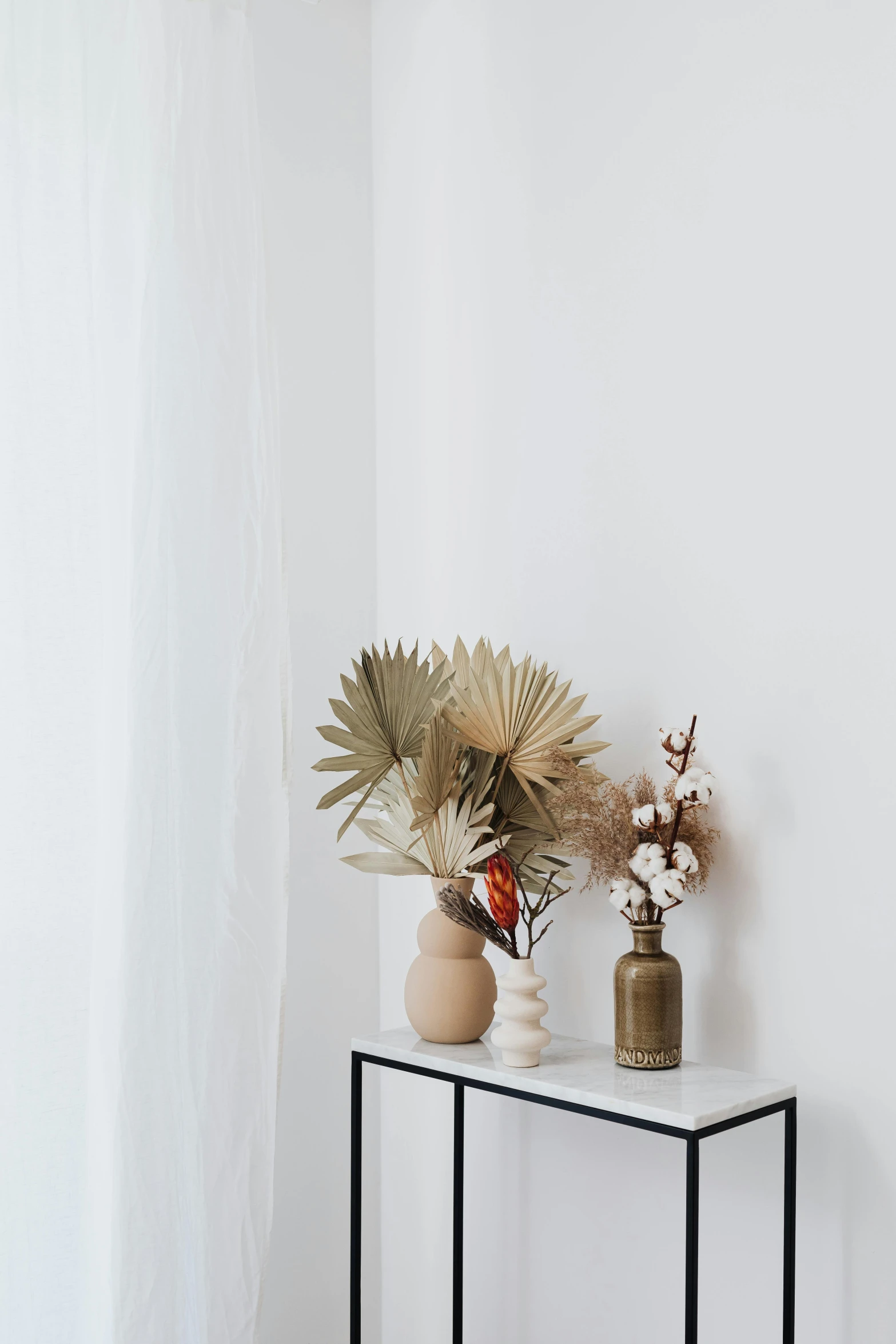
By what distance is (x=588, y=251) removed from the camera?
167cm

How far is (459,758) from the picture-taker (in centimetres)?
151

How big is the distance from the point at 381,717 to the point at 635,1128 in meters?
0.60

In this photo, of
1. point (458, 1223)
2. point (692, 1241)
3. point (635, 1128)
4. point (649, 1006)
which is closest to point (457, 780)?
point (649, 1006)

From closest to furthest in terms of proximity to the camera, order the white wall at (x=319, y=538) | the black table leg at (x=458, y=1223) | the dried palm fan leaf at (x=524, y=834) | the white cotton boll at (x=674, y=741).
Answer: the white cotton boll at (x=674, y=741), the dried palm fan leaf at (x=524, y=834), the black table leg at (x=458, y=1223), the white wall at (x=319, y=538)

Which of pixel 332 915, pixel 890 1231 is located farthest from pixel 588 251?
pixel 890 1231

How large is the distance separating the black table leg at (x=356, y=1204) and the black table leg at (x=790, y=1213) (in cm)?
57

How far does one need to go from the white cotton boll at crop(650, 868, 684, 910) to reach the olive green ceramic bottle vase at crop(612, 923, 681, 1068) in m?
0.06

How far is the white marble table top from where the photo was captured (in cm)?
125

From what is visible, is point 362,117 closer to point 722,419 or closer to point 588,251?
point 588,251

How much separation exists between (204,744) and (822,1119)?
35.6 inches

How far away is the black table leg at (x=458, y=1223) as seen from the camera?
5.59 feet

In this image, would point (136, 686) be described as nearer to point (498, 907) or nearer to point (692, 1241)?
point (498, 907)

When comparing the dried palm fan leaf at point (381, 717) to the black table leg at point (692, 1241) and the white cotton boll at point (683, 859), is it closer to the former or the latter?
the white cotton boll at point (683, 859)

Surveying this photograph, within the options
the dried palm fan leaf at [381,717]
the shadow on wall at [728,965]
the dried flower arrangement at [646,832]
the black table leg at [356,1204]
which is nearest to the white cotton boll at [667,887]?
the dried flower arrangement at [646,832]
